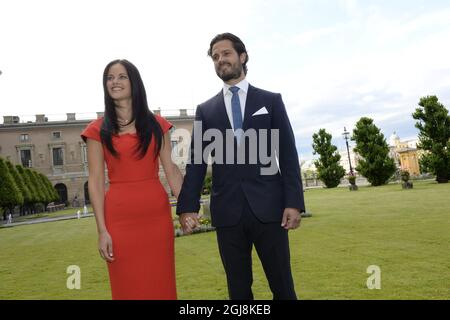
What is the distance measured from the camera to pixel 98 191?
2533mm

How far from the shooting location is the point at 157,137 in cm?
266

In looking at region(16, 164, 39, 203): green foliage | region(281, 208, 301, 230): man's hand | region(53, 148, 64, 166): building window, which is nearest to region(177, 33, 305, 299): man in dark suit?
region(281, 208, 301, 230): man's hand

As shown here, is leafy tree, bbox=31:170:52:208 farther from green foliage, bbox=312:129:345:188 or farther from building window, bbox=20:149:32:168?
green foliage, bbox=312:129:345:188

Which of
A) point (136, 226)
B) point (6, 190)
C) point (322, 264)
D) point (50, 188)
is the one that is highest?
point (50, 188)

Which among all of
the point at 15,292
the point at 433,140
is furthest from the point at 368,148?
the point at 15,292

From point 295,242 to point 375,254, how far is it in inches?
77.7

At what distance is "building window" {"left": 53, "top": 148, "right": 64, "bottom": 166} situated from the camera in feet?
158

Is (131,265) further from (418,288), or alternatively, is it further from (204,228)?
(204,228)

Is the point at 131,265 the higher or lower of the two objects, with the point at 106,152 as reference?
lower

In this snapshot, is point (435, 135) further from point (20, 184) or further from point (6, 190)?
point (20, 184)

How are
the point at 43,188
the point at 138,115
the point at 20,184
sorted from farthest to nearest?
the point at 43,188 → the point at 20,184 → the point at 138,115

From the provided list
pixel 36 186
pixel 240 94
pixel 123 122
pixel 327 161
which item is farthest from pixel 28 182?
pixel 240 94

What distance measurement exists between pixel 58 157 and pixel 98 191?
164ft

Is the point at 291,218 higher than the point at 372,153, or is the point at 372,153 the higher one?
the point at 372,153
